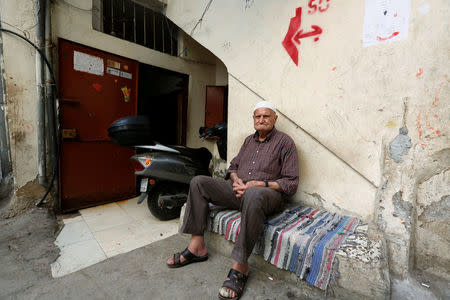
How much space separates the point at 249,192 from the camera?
1602 mm

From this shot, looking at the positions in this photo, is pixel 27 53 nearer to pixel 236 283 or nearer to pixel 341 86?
pixel 236 283

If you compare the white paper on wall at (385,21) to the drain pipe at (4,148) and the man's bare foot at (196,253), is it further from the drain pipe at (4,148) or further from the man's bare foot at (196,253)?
the drain pipe at (4,148)

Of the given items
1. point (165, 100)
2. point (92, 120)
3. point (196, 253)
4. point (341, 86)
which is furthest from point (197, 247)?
point (165, 100)

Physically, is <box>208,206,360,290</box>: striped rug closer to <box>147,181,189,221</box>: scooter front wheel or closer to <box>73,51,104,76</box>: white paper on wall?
<box>147,181,189,221</box>: scooter front wheel

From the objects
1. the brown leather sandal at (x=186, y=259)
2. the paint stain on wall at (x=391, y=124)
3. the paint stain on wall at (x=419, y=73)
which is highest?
the paint stain on wall at (x=419, y=73)

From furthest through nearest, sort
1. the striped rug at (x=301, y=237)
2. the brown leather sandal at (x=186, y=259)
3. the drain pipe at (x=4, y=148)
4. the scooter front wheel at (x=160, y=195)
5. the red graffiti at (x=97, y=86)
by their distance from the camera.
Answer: the red graffiti at (x=97, y=86) < the scooter front wheel at (x=160, y=195) < the drain pipe at (x=4, y=148) < the brown leather sandal at (x=186, y=259) < the striped rug at (x=301, y=237)

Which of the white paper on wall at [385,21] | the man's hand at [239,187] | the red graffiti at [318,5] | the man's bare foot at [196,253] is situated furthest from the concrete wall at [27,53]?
the white paper on wall at [385,21]

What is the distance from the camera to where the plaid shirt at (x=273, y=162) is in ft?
5.89

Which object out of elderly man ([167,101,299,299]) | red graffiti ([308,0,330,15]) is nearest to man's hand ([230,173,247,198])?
elderly man ([167,101,299,299])

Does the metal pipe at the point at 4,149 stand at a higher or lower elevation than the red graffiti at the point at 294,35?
lower

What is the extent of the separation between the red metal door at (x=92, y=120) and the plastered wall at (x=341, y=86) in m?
1.71

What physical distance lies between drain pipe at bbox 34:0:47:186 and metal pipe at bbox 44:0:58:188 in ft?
0.12

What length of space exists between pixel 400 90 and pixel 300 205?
1.29 meters

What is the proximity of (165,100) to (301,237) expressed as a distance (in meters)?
5.83
